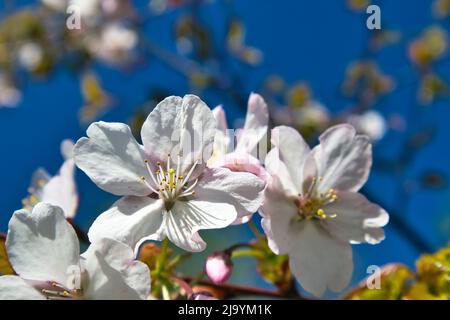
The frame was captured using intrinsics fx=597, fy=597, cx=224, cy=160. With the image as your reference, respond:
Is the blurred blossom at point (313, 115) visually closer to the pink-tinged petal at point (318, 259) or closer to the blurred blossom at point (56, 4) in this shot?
the blurred blossom at point (56, 4)

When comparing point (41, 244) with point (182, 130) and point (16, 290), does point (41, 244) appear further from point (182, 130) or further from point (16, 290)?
point (182, 130)

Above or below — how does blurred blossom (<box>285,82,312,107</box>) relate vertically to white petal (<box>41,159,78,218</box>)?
above

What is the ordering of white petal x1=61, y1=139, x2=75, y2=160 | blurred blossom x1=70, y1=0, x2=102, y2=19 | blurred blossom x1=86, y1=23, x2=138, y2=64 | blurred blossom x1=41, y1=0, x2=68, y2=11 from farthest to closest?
blurred blossom x1=86, y1=23, x2=138, y2=64, blurred blossom x1=70, y1=0, x2=102, y2=19, blurred blossom x1=41, y1=0, x2=68, y2=11, white petal x1=61, y1=139, x2=75, y2=160

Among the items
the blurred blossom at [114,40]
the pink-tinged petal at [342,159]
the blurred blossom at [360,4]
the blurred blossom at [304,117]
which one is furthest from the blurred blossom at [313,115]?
the pink-tinged petal at [342,159]

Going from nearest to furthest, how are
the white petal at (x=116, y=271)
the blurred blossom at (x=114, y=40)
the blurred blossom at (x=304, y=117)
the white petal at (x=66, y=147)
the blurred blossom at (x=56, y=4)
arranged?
the white petal at (x=116, y=271) → the white petal at (x=66, y=147) → the blurred blossom at (x=304, y=117) → the blurred blossom at (x=56, y=4) → the blurred blossom at (x=114, y=40)

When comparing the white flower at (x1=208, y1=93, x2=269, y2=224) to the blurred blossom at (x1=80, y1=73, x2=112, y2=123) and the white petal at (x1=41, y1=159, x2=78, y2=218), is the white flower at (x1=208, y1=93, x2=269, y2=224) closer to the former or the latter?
the white petal at (x1=41, y1=159, x2=78, y2=218)

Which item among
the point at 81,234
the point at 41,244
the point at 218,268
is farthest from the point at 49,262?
the point at 218,268

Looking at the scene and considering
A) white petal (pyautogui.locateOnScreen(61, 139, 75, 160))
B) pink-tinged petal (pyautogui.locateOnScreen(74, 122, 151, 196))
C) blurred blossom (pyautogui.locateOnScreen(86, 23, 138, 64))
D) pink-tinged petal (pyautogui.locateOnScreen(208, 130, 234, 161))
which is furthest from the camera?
blurred blossom (pyautogui.locateOnScreen(86, 23, 138, 64))

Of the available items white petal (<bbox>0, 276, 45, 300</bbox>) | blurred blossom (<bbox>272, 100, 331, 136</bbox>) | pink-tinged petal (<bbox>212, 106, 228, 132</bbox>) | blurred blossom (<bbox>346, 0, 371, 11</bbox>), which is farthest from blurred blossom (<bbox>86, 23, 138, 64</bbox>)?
white petal (<bbox>0, 276, 45, 300</bbox>)
